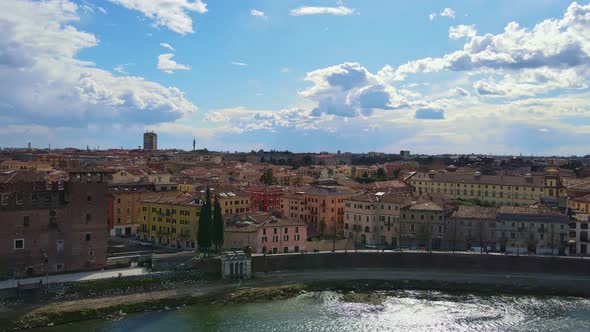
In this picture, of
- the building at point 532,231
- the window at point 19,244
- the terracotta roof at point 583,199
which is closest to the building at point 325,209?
→ the building at point 532,231

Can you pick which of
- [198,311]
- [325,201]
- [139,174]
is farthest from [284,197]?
[198,311]

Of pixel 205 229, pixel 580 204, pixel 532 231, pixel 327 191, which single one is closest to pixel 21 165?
pixel 327 191

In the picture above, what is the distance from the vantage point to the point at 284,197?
2872 inches

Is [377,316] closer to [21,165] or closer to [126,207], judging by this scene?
[126,207]

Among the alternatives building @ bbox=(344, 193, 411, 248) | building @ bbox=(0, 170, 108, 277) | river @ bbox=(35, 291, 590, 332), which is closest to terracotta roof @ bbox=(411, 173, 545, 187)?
building @ bbox=(344, 193, 411, 248)

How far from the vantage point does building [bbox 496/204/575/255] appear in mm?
54812

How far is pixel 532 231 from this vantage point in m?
55.9

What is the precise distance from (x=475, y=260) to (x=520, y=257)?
12.5 feet

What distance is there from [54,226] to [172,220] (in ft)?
53.2

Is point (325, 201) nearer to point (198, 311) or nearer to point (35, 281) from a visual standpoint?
point (198, 311)

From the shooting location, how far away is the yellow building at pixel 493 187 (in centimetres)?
8119

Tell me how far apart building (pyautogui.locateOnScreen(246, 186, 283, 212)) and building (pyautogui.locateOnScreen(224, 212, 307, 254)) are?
59.7 ft

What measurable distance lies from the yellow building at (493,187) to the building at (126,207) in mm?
46096

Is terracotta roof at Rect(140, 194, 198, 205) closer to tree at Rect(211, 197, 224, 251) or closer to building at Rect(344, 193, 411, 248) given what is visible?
tree at Rect(211, 197, 224, 251)
